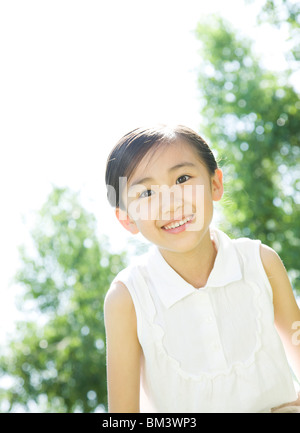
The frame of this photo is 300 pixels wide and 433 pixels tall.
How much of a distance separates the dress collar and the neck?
1.3 inches

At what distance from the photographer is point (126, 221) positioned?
1604 millimetres

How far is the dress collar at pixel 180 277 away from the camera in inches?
58.5

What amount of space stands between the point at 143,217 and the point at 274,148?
8.12m

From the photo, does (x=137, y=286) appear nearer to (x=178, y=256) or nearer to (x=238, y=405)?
(x=178, y=256)

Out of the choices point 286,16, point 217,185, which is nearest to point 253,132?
point 286,16

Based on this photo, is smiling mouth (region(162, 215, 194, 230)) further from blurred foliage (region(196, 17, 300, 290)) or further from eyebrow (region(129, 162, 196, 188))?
blurred foliage (region(196, 17, 300, 290))

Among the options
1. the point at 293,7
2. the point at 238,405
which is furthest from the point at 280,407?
the point at 293,7

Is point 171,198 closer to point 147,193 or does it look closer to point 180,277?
point 147,193

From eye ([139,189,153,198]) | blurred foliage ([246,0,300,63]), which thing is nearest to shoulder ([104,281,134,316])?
eye ([139,189,153,198])

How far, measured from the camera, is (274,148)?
361 inches

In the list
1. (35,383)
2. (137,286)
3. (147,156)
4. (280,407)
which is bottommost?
(35,383)

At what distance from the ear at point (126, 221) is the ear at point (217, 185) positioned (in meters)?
0.26

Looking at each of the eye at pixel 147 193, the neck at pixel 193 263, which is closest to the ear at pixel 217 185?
the neck at pixel 193 263

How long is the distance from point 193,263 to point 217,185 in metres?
0.25
